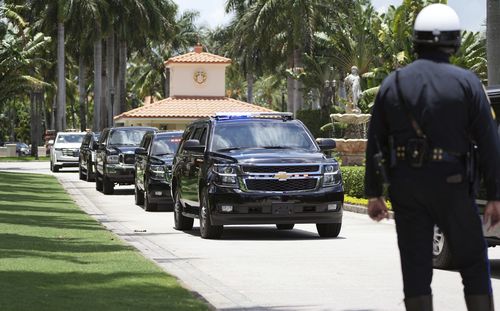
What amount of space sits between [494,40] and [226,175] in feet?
28.7

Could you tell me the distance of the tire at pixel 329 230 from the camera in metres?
17.8

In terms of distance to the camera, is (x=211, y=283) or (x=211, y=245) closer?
(x=211, y=283)

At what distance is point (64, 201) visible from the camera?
2780cm

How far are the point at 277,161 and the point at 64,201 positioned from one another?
11817mm

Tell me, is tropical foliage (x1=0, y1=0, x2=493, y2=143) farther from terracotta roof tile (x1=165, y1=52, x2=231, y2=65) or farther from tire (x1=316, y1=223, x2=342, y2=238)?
tire (x1=316, y1=223, x2=342, y2=238)

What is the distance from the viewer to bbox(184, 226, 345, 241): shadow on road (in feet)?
58.5

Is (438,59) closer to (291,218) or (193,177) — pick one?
(291,218)

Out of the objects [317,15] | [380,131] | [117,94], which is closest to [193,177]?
[380,131]

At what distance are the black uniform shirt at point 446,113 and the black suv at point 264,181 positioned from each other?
34.1 ft

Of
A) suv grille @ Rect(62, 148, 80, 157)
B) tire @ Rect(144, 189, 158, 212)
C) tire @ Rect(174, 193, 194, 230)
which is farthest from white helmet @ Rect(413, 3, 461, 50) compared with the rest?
suv grille @ Rect(62, 148, 80, 157)

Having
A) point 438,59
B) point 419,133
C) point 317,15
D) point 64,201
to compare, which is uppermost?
point 317,15

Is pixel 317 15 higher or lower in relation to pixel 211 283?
higher

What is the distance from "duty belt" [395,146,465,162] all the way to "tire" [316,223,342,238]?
1134 centimetres

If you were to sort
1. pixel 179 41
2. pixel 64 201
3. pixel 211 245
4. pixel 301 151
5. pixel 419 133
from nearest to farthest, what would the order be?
pixel 419 133, pixel 211 245, pixel 301 151, pixel 64 201, pixel 179 41
